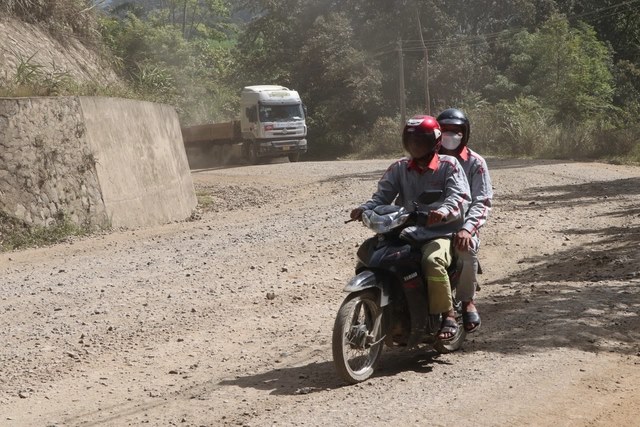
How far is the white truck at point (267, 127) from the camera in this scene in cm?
4028

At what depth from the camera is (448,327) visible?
674 centimetres

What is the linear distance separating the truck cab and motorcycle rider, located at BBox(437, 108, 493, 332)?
3313 cm

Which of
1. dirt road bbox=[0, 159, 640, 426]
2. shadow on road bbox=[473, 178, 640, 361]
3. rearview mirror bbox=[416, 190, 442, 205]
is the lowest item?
shadow on road bbox=[473, 178, 640, 361]

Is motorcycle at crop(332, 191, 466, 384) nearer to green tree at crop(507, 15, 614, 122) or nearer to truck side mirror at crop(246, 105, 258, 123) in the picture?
truck side mirror at crop(246, 105, 258, 123)

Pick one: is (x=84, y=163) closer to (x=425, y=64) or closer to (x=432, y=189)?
(x=432, y=189)

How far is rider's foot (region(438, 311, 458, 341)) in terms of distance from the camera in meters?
6.73

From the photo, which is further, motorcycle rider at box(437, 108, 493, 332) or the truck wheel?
the truck wheel

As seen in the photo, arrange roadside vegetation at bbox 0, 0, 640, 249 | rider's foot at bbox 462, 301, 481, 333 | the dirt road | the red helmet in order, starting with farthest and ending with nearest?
1. roadside vegetation at bbox 0, 0, 640, 249
2. rider's foot at bbox 462, 301, 481, 333
3. the red helmet
4. the dirt road

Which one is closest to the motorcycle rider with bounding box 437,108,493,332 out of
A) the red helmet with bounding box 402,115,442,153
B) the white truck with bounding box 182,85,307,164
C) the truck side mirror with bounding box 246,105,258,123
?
the red helmet with bounding box 402,115,442,153

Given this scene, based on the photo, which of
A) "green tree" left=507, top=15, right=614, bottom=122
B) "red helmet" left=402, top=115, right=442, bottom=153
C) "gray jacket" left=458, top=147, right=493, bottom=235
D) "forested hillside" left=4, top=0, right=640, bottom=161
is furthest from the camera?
"forested hillside" left=4, top=0, right=640, bottom=161

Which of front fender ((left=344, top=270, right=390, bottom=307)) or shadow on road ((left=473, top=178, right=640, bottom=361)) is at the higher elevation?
front fender ((left=344, top=270, right=390, bottom=307))

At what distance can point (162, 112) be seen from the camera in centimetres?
1969

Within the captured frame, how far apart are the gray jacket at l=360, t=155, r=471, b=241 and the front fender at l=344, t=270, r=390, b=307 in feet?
1.63

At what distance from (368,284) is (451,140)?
147cm
